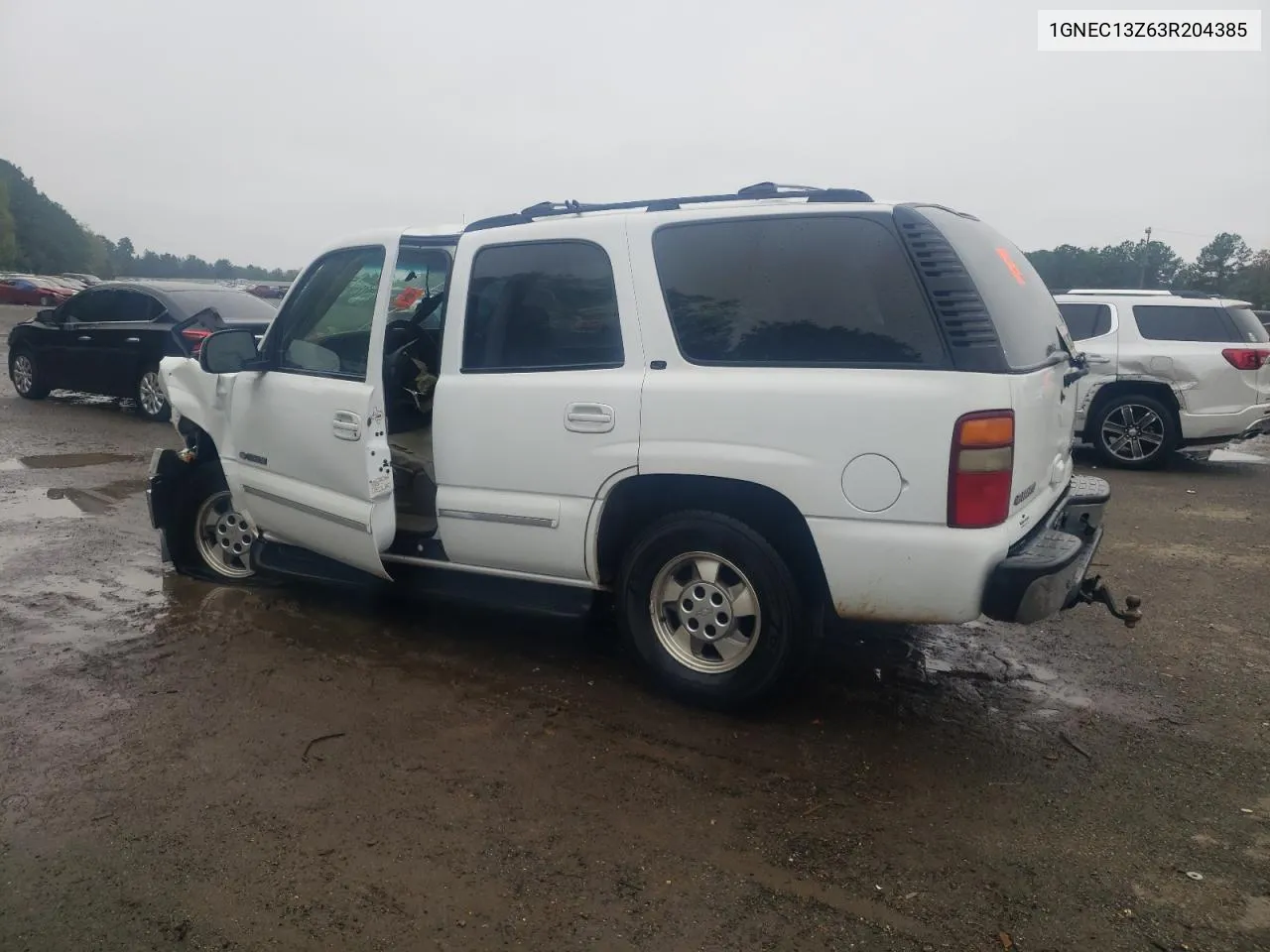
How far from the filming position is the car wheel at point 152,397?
38.6 feet

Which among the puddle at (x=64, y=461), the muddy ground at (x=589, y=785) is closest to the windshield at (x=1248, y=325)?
the muddy ground at (x=589, y=785)

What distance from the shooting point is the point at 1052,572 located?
11.1 feet

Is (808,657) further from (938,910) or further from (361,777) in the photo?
(361,777)

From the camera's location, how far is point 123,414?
12633 millimetres

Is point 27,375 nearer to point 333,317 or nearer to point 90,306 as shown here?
point 90,306

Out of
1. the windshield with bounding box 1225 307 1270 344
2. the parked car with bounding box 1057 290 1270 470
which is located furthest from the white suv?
the windshield with bounding box 1225 307 1270 344

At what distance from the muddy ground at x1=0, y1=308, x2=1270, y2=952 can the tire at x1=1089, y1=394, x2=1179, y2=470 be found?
4876 millimetres

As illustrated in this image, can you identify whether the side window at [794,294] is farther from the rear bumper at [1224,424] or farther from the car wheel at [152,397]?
the car wheel at [152,397]

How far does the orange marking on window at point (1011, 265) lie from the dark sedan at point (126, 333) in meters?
9.24

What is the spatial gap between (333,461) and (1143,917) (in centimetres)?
365

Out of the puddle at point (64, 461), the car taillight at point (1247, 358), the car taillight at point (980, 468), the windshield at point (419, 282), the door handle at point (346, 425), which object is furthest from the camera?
the car taillight at point (1247, 358)

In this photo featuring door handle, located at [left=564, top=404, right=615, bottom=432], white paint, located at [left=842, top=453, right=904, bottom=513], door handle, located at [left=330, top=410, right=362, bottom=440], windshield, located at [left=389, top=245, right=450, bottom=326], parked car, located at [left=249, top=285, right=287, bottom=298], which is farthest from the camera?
parked car, located at [left=249, top=285, right=287, bottom=298]

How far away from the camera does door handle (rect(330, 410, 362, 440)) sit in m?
4.44

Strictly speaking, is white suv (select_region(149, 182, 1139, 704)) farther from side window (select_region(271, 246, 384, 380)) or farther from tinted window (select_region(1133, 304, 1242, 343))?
tinted window (select_region(1133, 304, 1242, 343))
